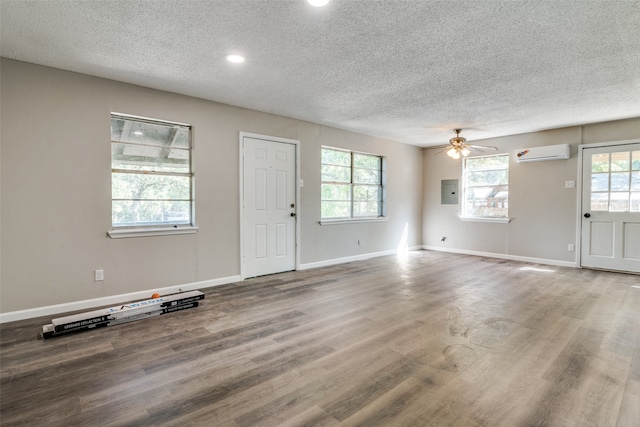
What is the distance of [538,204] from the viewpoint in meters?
6.27

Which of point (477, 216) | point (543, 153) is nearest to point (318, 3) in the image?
point (543, 153)

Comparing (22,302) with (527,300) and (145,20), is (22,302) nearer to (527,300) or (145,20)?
(145,20)

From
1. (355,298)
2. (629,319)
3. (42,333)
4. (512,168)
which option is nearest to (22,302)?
(42,333)

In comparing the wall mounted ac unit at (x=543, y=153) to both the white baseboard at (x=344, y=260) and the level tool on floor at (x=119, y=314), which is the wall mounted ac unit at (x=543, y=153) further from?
the level tool on floor at (x=119, y=314)

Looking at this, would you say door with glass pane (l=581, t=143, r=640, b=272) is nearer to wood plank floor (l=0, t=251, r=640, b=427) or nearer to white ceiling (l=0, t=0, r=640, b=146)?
white ceiling (l=0, t=0, r=640, b=146)

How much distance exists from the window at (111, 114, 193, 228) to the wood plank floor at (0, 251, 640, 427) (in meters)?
1.27

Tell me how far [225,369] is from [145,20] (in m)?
2.73

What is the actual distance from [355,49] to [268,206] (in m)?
2.89

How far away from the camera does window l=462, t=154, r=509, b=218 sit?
678cm

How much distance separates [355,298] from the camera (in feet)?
13.0

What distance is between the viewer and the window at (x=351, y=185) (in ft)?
20.1

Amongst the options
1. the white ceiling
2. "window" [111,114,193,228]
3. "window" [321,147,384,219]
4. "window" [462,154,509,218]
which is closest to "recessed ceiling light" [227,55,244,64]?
the white ceiling

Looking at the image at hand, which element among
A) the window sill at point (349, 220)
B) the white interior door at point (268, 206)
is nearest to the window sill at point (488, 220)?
the window sill at point (349, 220)

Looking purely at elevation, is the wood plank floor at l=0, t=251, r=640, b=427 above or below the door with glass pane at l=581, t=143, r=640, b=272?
below
